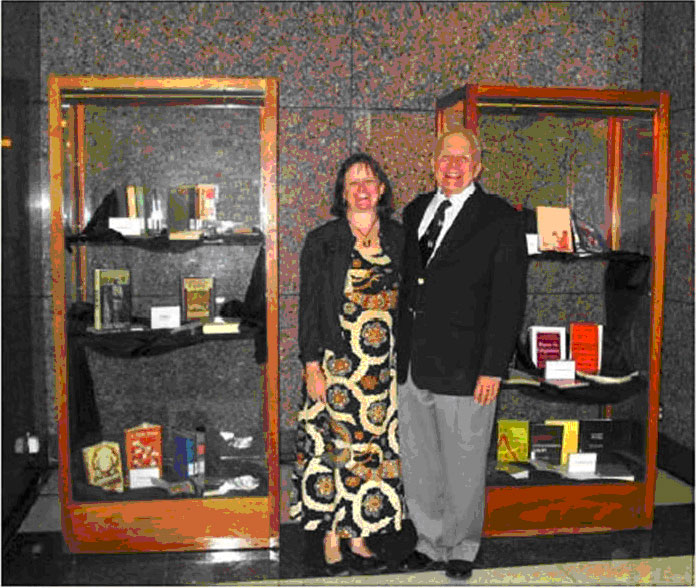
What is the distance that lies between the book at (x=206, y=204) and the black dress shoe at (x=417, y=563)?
1.60 m

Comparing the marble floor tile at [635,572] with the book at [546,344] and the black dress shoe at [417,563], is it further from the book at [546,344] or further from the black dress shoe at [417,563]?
the book at [546,344]

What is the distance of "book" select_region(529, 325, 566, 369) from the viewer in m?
3.49

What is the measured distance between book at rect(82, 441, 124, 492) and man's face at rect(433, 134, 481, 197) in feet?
5.78

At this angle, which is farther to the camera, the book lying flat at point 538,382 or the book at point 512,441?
the book at point 512,441

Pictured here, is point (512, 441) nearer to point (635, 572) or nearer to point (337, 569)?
point (635, 572)

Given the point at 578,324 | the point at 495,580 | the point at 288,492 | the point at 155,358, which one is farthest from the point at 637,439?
the point at 155,358

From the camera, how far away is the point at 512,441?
3457 millimetres

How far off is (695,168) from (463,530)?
2.15 metres

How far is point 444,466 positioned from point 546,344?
3.02ft

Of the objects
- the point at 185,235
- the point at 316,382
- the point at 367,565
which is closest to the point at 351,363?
the point at 316,382

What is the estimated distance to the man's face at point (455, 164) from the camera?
112 inches

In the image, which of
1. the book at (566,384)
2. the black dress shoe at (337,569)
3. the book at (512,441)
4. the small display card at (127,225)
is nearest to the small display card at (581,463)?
the book at (512,441)

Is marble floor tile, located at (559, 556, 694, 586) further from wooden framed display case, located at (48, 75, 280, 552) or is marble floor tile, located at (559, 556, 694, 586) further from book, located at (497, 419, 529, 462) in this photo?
wooden framed display case, located at (48, 75, 280, 552)

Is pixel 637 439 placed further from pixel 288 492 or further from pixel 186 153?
pixel 186 153
